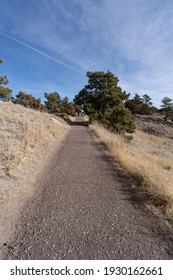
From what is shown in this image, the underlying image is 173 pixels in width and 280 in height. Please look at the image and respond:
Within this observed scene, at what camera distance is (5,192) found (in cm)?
393

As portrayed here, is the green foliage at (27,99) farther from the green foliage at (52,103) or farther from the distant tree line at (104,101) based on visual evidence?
the distant tree line at (104,101)

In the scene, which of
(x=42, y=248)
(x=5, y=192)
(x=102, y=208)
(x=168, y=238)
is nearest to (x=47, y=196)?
(x=5, y=192)

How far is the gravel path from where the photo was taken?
253 centimetres

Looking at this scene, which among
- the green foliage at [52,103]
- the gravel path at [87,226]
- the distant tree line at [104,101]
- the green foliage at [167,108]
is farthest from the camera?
the green foliage at [52,103]

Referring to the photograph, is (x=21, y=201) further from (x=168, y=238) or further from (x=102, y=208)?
(x=168, y=238)

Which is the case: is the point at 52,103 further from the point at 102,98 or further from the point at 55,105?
the point at 102,98

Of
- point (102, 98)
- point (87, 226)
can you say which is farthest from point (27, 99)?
point (87, 226)

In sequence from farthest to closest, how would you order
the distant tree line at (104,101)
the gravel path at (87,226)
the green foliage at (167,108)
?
1. the green foliage at (167,108)
2. the distant tree line at (104,101)
3. the gravel path at (87,226)

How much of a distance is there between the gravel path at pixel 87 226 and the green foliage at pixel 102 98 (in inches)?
629

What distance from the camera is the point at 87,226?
3.08 meters

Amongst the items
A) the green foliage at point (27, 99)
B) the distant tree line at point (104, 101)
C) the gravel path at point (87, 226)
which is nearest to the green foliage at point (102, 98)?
the distant tree line at point (104, 101)

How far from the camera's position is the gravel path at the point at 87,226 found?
253 centimetres

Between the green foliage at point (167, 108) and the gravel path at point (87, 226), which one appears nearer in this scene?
the gravel path at point (87, 226)
